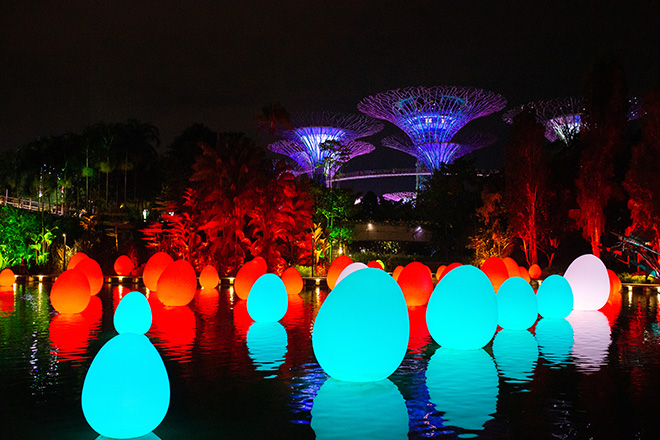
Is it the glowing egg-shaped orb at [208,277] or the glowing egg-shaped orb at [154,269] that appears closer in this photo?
the glowing egg-shaped orb at [154,269]

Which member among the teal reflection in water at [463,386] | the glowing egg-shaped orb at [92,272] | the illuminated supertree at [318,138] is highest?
the illuminated supertree at [318,138]

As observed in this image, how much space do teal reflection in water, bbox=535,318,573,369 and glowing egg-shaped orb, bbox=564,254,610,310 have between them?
7.83 ft

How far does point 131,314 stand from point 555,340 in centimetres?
877

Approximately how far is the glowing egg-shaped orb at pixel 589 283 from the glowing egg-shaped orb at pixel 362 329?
11.2 meters

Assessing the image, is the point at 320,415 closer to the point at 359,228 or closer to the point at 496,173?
the point at 496,173

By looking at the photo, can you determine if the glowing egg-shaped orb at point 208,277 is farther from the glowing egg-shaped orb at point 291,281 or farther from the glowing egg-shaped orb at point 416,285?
the glowing egg-shaped orb at point 416,285

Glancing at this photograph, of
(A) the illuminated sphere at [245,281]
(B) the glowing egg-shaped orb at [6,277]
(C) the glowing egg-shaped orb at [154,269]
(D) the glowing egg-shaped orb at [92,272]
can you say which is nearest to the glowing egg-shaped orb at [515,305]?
(A) the illuminated sphere at [245,281]

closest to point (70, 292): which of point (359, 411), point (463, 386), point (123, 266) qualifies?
point (359, 411)

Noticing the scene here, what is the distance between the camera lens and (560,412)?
6887 millimetres

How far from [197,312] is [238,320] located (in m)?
2.04

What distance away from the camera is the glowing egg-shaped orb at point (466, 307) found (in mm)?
10500

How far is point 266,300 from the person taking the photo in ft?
48.9

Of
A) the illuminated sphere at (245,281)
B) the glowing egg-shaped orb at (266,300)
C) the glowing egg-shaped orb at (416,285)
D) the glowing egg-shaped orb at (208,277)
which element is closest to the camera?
the glowing egg-shaped orb at (266,300)

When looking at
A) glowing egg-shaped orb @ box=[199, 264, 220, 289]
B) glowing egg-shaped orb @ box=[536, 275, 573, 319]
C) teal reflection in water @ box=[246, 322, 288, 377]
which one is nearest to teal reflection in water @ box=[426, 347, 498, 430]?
teal reflection in water @ box=[246, 322, 288, 377]
